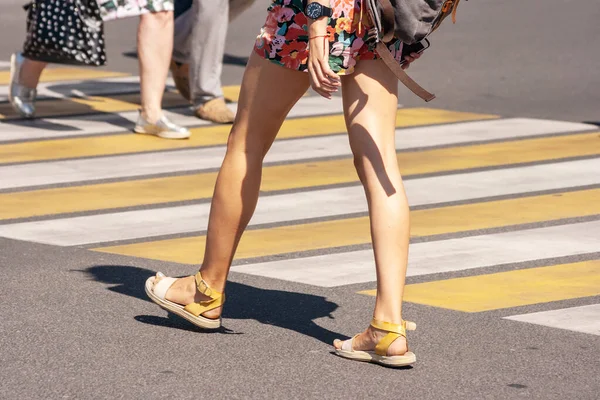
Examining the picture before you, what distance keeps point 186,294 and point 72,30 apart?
4.29m

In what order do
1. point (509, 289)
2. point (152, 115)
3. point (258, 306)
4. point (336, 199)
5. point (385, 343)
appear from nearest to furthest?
point (385, 343), point (258, 306), point (509, 289), point (336, 199), point (152, 115)

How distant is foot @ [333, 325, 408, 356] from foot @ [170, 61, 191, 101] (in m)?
5.89

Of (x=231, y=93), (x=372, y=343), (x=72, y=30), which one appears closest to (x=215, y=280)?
(x=372, y=343)

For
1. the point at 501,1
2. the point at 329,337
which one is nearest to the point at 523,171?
the point at 329,337

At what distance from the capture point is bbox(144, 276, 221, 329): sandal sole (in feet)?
15.6

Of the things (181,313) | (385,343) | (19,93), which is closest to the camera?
(385,343)

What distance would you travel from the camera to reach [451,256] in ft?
19.5

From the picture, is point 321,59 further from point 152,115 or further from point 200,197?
point 152,115

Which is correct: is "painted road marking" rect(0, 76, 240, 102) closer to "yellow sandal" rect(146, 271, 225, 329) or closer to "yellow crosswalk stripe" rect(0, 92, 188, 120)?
"yellow crosswalk stripe" rect(0, 92, 188, 120)

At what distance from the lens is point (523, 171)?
795cm

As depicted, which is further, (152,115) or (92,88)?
(92,88)

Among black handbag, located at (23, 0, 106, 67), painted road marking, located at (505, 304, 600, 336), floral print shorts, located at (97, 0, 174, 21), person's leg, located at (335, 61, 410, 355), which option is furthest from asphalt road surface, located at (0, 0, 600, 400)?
floral print shorts, located at (97, 0, 174, 21)

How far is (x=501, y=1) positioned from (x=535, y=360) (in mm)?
12660

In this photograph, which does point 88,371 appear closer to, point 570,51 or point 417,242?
point 417,242
